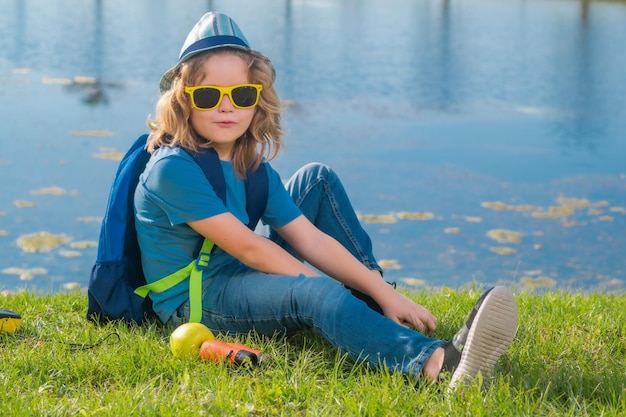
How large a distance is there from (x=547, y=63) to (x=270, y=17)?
14.3 ft

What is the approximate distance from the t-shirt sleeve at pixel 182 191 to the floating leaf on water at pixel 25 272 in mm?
2016

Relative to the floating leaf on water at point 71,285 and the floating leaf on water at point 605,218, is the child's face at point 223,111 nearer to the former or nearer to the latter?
the floating leaf on water at point 71,285

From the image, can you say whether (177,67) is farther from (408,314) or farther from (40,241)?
(40,241)

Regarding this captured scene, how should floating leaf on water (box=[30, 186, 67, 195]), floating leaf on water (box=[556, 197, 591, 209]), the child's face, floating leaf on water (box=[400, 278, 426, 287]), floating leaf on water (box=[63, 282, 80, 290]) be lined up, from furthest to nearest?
floating leaf on water (box=[556, 197, 591, 209])
floating leaf on water (box=[30, 186, 67, 195])
floating leaf on water (box=[400, 278, 426, 287])
floating leaf on water (box=[63, 282, 80, 290])
the child's face

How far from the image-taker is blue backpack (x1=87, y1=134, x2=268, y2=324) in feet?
9.90

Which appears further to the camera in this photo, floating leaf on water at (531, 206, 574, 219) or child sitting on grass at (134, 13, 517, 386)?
floating leaf on water at (531, 206, 574, 219)

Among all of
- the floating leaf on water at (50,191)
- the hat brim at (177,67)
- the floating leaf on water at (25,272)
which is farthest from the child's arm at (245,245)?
the floating leaf on water at (50,191)

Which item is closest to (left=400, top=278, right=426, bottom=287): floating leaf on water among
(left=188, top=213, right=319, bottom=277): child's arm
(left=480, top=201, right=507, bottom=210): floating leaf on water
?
(left=480, top=201, right=507, bottom=210): floating leaf on water

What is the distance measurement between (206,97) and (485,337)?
1228 millimetres

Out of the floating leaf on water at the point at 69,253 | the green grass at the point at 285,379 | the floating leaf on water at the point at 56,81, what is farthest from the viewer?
the floating leaf on water at the point at 56,81

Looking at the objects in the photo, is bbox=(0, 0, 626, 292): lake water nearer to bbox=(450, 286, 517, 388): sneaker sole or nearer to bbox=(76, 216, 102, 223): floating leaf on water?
bbox=(76, 216, 102, 223): floating leaf on water

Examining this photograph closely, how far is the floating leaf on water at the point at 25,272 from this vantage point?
4648mm

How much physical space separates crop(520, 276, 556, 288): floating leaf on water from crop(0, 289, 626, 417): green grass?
163 centimetres

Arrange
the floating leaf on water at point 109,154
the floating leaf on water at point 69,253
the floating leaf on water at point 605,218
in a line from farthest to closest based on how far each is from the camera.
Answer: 1. the floating leaf on water at point 109,154
2. the floating leaf on water at point 605,218
3. the floating leaf on water at point 69,253
